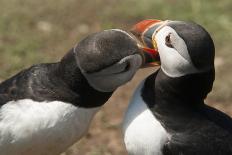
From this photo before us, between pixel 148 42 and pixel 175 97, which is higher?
pixel 148 42

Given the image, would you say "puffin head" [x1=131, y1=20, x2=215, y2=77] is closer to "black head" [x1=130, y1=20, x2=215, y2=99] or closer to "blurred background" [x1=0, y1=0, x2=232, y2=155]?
"black head" [x1=130, y1=20, x2=215, y2=99]

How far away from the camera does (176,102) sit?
4.92 m

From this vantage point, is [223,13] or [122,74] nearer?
[122,74]

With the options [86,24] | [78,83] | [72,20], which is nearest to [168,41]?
[78,83]

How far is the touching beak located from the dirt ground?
2112 millimetres

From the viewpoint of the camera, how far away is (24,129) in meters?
→ 5.14

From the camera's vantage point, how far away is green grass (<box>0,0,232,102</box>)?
28.7 feet

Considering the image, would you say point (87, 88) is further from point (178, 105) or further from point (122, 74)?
point (178, 105)

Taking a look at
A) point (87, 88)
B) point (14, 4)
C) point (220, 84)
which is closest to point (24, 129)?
point (87, 88)

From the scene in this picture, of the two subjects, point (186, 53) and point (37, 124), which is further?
point (37, 124)

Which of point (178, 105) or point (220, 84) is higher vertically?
point (178, 105)

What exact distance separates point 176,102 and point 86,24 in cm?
473

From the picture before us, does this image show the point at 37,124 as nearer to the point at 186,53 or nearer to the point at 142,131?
the point at 142,131

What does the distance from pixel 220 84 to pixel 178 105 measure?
10.1ft
